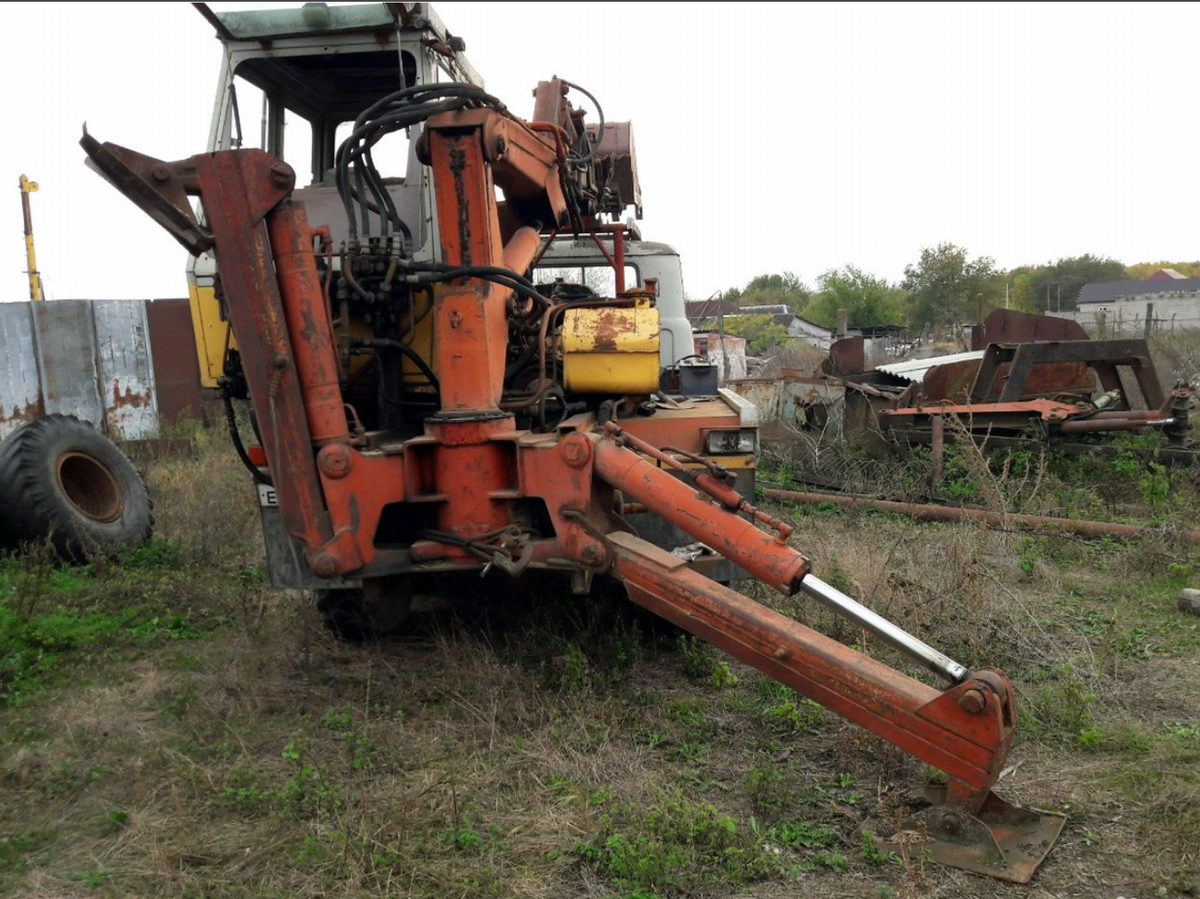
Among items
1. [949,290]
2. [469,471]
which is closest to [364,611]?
[469,471]

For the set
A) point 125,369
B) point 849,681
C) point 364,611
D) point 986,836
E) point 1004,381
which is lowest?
point 986,836

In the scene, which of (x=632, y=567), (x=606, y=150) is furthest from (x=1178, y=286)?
(x=632, y=567)

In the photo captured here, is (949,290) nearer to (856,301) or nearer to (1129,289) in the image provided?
(856,301)

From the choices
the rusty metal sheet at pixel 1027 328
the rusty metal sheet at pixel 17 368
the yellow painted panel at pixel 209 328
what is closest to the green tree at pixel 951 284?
the rusty metal sheet at pixel 1027 328

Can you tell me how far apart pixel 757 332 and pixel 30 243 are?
83.2ft

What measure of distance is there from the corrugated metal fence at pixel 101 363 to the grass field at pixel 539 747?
8.26 m

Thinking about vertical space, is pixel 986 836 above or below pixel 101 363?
below

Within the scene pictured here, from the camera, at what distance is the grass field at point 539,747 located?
9.78ft

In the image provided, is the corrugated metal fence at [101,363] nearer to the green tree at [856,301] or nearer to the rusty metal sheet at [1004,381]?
the rusty metal sheet at [1004,381]

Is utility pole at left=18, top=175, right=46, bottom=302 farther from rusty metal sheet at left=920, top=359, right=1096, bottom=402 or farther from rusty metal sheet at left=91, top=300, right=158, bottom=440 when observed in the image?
rusty metal sheet at left=920, top=359, right=1096, bottom=402

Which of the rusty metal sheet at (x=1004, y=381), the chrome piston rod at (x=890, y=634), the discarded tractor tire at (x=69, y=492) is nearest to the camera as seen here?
the chrome piston rod at (x=890, y=634)

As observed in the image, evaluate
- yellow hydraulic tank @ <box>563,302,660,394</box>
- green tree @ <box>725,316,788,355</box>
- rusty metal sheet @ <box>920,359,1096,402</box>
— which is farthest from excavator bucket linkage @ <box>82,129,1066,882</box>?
green tree @ <box>725,316,788,355</box>

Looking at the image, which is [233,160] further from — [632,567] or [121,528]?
[121,528]

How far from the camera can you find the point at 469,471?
384cm
